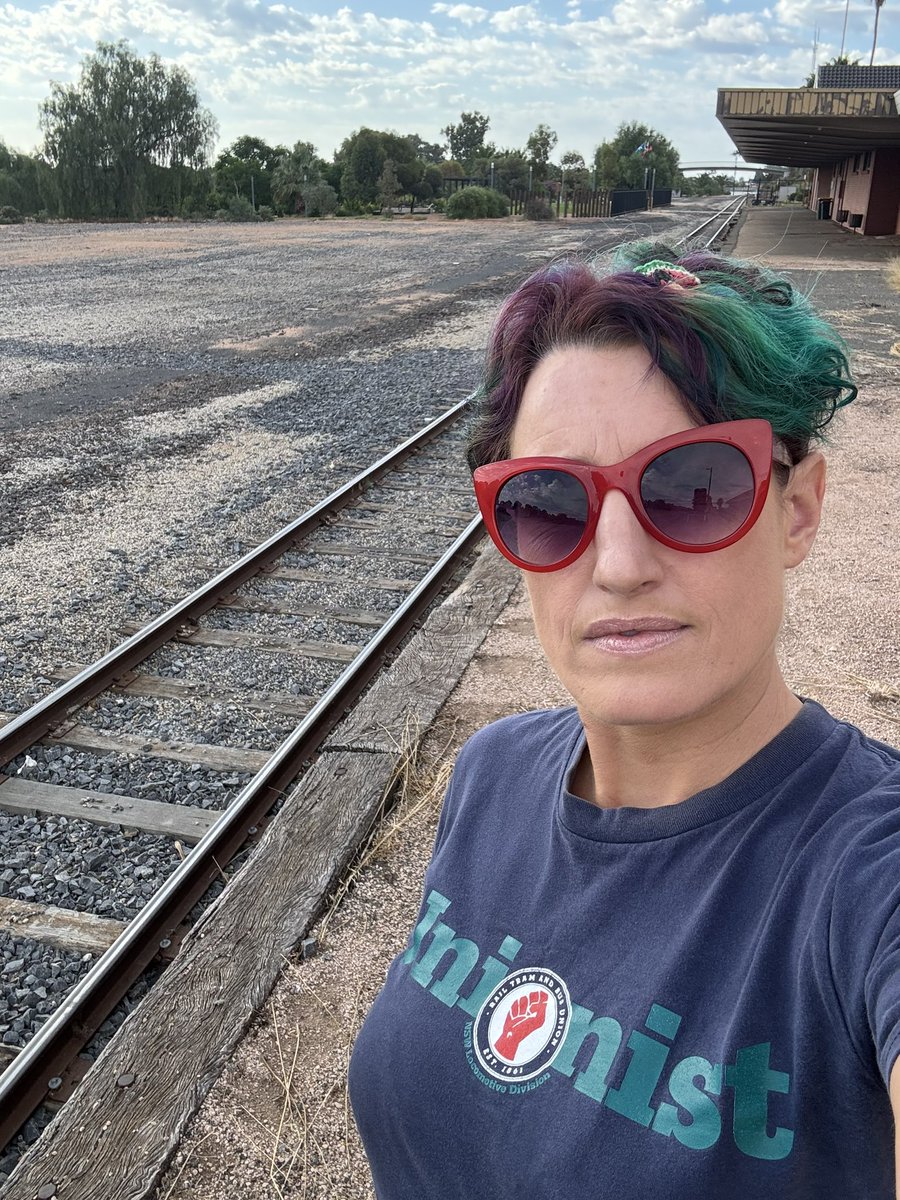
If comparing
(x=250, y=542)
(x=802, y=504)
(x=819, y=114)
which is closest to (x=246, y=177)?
(x=819, y=114)

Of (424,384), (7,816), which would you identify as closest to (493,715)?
(7,816)

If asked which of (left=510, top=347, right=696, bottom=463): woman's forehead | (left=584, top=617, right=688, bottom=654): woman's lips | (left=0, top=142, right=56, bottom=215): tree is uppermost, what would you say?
(left=0, top=142, right=56, bottom=215): tree

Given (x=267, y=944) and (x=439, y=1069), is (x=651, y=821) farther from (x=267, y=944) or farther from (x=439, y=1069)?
(x=267, y=944)

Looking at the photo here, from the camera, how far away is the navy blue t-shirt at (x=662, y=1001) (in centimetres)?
108

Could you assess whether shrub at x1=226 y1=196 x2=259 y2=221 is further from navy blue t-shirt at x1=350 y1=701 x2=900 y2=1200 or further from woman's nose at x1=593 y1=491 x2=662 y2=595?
navy blue t-shirt at x1=350 y1=701 x2=900 y2=1200

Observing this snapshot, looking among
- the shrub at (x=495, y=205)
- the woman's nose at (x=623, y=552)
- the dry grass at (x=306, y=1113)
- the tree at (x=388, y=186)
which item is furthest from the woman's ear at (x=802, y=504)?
the tree at (x=388, y=186)

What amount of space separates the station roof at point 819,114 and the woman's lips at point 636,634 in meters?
24.6

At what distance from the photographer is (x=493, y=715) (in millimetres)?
5117

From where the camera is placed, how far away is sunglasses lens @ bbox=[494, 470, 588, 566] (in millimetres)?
1470

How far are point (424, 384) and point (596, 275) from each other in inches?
524

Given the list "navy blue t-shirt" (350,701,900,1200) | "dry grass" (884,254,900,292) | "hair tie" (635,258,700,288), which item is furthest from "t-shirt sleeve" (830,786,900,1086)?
"dry grass" (884,254,900,292)

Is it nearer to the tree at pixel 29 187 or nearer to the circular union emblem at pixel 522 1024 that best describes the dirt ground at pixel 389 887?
the circular union emblem at pixel 522 1024

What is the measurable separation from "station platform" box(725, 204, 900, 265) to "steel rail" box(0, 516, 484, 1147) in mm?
20856

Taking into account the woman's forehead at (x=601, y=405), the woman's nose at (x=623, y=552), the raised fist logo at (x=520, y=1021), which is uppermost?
the woman's forehead at (x=601, y=405)
